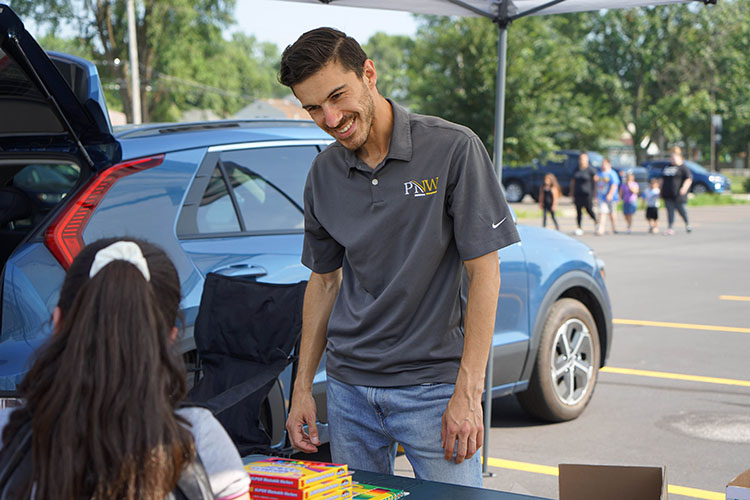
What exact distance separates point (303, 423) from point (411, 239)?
29.1 inches

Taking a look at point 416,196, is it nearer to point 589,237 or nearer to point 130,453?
point 130,453

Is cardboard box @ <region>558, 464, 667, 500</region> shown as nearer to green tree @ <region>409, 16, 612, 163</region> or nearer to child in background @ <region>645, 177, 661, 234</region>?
child in background @ <region>645, 177, 661, 234</region>

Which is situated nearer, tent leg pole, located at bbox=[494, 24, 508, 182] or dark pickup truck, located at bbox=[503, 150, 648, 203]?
tent leg pole, located at bbox=[494, 24, 508, 182]

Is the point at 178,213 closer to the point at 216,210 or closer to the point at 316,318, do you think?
the point at 216,210

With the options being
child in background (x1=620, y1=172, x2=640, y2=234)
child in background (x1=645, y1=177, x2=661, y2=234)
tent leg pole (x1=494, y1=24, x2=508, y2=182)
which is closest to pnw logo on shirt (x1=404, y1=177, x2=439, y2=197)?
tent leg pole (x1=494, y1=24, x2=508, y2=182)

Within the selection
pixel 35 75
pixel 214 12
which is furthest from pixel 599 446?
pixel 214 12

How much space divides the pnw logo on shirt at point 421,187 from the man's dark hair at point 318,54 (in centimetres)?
34

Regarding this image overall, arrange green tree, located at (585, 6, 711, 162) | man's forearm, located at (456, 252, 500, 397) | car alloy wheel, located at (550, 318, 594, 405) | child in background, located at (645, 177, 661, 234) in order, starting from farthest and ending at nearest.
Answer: green tree, located at (585, 6, 711, 162) < child in background, located at (645, 177, 661, 234) < car alloy wheel, located at (550, 318, 594, 405) < man's forearm, located at (456, 252, 500, 397)

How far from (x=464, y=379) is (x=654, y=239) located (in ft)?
60.4

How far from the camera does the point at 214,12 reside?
34.9 meters

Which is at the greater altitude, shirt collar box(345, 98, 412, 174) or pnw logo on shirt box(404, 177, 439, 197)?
shirt collar box(345, 98, 412, 174)

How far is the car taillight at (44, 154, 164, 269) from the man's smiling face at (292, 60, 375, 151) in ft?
5.11

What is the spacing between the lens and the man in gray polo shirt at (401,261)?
256 centimetres

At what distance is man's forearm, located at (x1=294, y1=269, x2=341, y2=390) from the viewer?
9.78 ft
